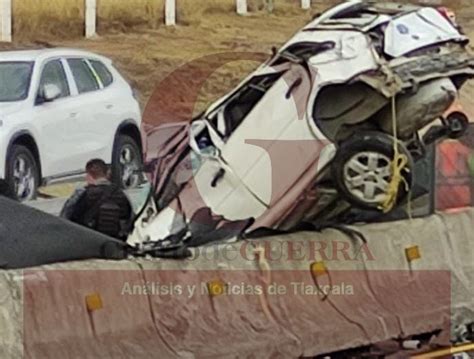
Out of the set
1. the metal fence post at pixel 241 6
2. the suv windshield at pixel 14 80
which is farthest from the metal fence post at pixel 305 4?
the suv windshield at pixel 14 80

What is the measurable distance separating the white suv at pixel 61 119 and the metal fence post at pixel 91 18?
199 millimetres

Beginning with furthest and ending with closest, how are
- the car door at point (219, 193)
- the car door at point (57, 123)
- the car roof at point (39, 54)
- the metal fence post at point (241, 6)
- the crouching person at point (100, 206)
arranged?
the metal fence post at point (241, 6) → the car roof at point (39, 54) → the car door at point (57, 123) → the crouching person at point (100, 206) → the car door at point (219, 193)

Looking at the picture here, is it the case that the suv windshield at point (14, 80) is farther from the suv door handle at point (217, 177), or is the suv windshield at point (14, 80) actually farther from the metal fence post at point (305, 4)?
the metal fence post at point (305, 4)

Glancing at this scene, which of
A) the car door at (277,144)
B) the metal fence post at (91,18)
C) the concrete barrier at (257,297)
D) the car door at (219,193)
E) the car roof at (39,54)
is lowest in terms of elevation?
the concrete barrier at (257,297)

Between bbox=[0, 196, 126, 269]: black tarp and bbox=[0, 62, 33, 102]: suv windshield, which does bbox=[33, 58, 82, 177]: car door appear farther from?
bbox=[0, 196, 126, 269]: black tarp

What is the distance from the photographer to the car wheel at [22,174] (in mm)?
12953

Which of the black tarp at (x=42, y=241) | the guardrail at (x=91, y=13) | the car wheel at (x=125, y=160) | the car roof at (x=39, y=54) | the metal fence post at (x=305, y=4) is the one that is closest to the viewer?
the black tarp at (x=42, y=241)

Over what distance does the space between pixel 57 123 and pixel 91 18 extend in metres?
A: 1.11

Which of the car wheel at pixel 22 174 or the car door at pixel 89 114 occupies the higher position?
the car door at pixel 89 114

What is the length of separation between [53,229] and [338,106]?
250 cm

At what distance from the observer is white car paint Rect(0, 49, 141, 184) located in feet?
42.6

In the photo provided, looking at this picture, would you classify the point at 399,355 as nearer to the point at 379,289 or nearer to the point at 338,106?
the point at 379,289

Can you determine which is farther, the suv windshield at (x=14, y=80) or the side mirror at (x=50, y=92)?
the side mirror at (x=50, y=92)

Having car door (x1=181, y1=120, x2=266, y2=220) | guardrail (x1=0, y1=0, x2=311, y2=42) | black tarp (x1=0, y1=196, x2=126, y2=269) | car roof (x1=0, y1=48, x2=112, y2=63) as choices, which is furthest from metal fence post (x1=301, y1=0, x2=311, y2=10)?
black tarp (x1=0, y1=196, x2=126, y2=269)
